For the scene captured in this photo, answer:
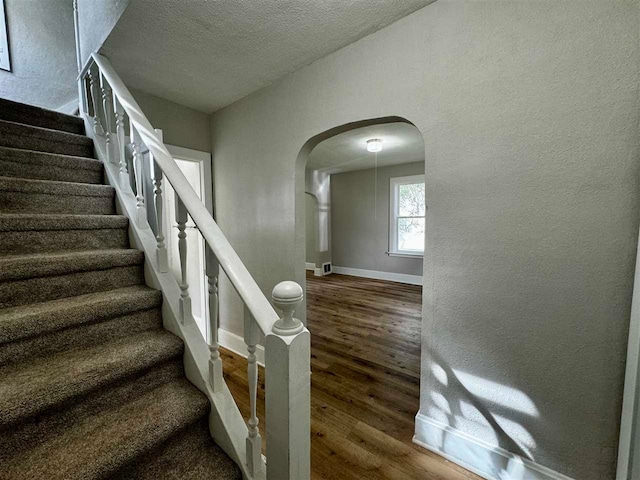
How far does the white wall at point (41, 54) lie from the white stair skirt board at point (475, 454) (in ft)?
15.4

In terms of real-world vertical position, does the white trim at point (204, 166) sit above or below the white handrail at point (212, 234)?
above

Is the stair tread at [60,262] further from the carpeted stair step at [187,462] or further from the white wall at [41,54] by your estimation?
the white wall at [41,54]

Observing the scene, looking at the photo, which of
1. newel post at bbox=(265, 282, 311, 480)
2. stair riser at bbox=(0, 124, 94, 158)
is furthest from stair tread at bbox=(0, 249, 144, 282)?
newel post at bbox=(265, 282, 311, 480)

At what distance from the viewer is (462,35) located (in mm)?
1289

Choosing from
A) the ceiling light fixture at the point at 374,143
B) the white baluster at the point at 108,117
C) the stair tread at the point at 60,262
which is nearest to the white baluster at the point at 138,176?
the stair tread at the point at 60,262

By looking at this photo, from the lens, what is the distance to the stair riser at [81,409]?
2.56 feet

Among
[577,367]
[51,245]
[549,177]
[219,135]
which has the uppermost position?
[219,135]

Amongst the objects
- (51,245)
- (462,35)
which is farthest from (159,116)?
(462,35)

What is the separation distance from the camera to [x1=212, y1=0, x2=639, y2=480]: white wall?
104 centimetres

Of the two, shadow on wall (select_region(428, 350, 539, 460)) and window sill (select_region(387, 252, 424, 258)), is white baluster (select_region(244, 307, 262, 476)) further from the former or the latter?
window sill (select_region(387, 252, 424, 258))

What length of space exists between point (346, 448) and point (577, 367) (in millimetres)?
1255

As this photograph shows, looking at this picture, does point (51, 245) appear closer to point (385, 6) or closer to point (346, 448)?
point (346, 448)

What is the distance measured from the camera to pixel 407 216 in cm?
541

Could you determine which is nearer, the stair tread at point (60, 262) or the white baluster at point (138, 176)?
the stair tread at point (60, 262)
